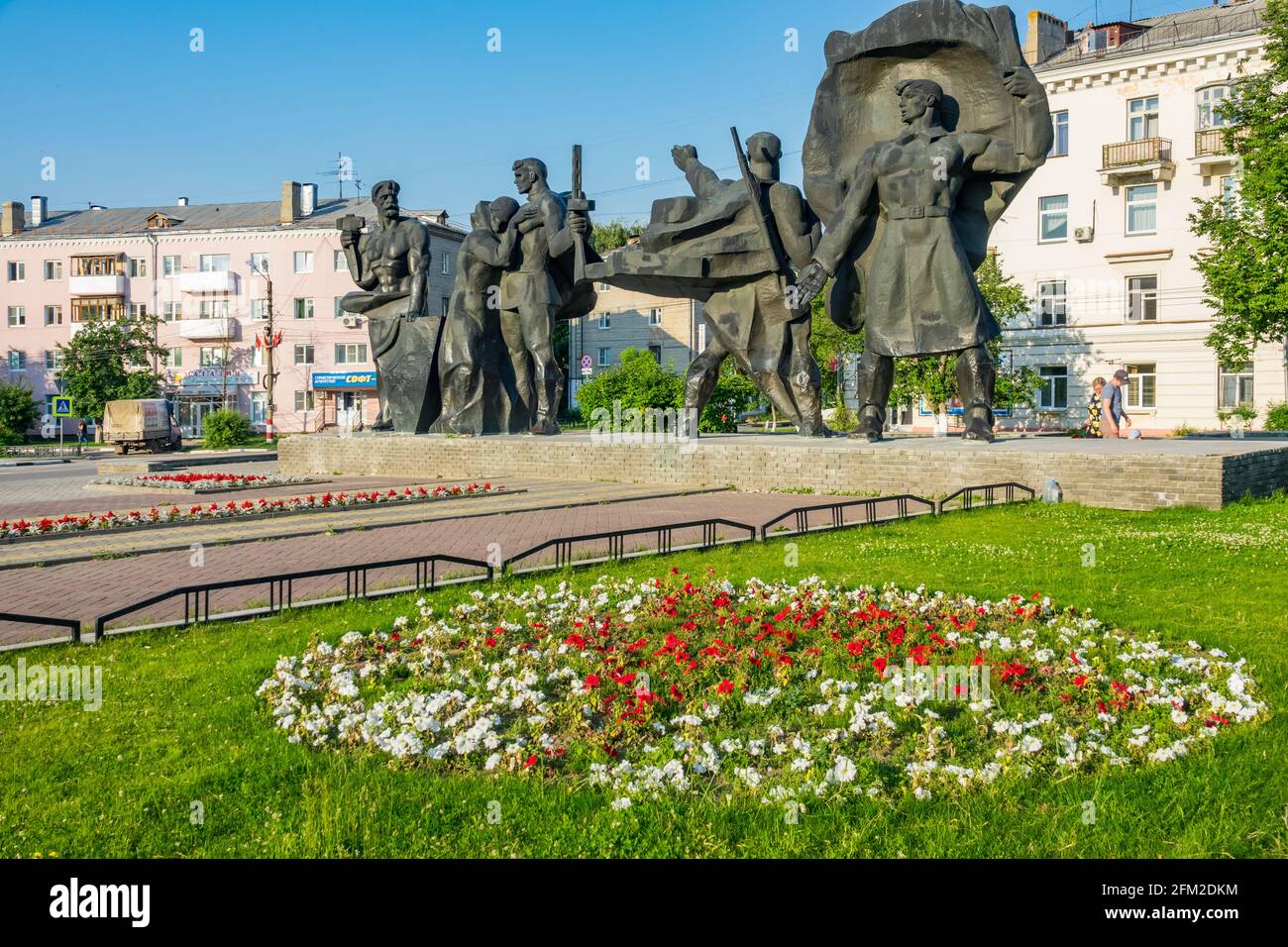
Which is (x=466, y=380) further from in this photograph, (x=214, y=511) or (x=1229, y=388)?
(x=1229, y=388)

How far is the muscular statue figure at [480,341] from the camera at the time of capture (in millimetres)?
20547

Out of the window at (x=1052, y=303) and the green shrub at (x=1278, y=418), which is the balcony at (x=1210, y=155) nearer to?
the window at (x=1052, y=303)

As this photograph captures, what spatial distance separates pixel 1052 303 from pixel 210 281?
36583 millimetres

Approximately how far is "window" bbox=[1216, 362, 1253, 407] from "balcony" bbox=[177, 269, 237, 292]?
40682 mm

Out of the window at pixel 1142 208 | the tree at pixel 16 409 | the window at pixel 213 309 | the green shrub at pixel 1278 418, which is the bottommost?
the green shrub at pixel 1278 418

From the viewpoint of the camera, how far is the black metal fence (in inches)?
268

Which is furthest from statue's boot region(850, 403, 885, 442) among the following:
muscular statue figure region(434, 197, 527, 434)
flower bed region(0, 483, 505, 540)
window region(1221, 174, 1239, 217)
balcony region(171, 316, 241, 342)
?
balcony region(171, 316, 241, 342)

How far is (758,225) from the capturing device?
55.3ft

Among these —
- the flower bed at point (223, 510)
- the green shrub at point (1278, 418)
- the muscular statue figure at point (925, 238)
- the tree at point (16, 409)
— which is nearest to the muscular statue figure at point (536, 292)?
the flower bed at point (223, 510)

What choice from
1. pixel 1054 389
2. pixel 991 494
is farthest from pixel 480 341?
pixel 1054 389

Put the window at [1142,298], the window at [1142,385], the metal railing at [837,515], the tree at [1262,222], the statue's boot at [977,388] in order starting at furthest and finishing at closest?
the window at [1142,385] → the window at [1142,298] → the tree at [1262,222] → the statue's boot at [977,388] → the metal railing at [837,515]

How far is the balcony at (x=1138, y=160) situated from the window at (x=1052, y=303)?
3.63 meters

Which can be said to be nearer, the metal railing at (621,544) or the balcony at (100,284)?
the metal railing at (621,544)
